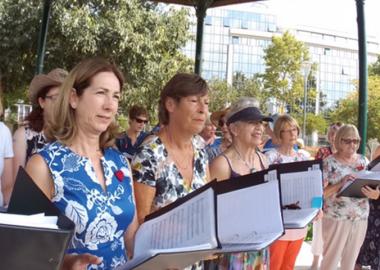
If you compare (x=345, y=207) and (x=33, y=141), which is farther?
(x=345, y=207)

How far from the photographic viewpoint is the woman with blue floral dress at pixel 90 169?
1.73 metres

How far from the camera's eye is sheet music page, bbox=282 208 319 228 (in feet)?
7.62

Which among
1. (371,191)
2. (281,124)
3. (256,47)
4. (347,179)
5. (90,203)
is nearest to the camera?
(90,203)

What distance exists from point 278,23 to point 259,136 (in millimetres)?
113964

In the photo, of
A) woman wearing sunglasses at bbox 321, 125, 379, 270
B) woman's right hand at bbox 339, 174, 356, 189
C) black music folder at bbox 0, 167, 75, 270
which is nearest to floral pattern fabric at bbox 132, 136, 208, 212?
black music folder at bbox 0, 167, 75, 270

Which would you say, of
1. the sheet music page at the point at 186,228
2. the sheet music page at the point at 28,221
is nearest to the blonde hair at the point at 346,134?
the sheet music page at the point at 186,228

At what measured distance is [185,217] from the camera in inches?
60.3

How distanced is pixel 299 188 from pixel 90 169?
132 cm

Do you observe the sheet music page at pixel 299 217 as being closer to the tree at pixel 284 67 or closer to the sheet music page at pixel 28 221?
the sheet music page at pixel 28 221

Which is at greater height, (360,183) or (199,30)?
(199,30)

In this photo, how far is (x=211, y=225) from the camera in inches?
57.3

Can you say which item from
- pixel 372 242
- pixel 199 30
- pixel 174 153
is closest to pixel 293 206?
pixel 174 153

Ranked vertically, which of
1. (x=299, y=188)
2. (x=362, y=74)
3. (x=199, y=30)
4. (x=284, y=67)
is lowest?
(x=299, y=188)

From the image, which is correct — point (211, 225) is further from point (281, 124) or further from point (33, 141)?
point (281, 124)
